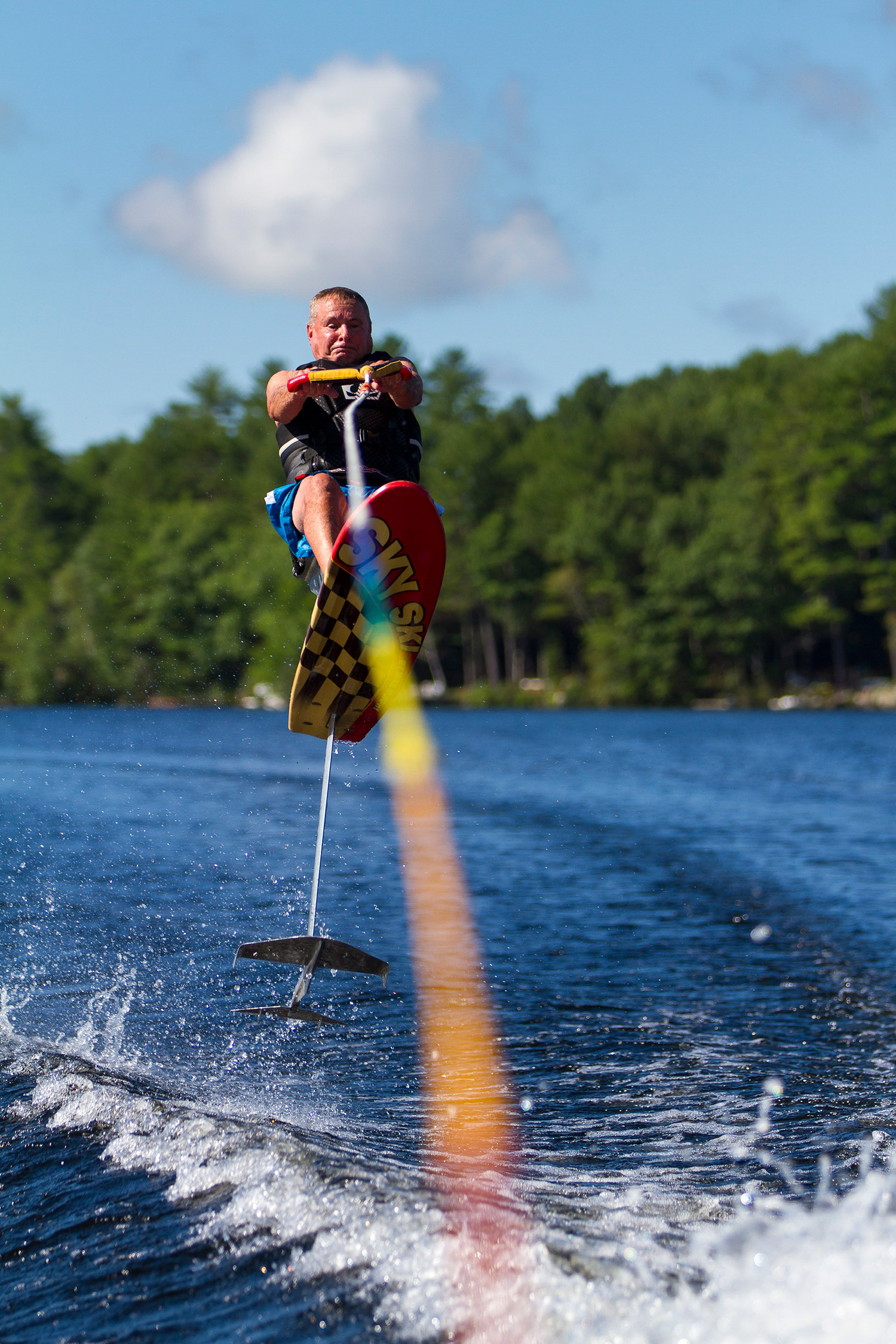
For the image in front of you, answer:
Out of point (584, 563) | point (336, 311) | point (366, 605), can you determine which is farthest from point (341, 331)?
point (584, 563)

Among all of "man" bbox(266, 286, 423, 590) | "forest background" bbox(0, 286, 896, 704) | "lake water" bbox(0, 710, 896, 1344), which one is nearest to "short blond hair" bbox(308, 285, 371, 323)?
"man" bbox(266, 286, 423, 590)

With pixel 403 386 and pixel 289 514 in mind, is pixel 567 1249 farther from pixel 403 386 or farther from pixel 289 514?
pixel 289 514

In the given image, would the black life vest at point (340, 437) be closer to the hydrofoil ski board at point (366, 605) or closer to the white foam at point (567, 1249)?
the hydrofoil ski board at point (366, 605)

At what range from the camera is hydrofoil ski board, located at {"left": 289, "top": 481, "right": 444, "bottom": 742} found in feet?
18.8

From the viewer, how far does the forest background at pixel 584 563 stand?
4759 cm

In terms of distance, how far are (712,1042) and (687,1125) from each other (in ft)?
4.52

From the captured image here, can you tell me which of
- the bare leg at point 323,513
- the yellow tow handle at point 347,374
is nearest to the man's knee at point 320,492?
the bare leg at point 323,513

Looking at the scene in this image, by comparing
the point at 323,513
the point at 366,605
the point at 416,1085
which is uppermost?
the point at 323,513

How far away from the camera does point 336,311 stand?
224 inches

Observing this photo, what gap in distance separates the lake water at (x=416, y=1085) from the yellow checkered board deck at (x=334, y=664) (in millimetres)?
1585

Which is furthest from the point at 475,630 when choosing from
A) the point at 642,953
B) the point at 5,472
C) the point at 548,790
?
the point at 642,953

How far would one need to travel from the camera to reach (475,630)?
67188mm

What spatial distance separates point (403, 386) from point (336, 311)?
1.83 ft

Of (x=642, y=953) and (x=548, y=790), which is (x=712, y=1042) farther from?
(x=548, y=790)
